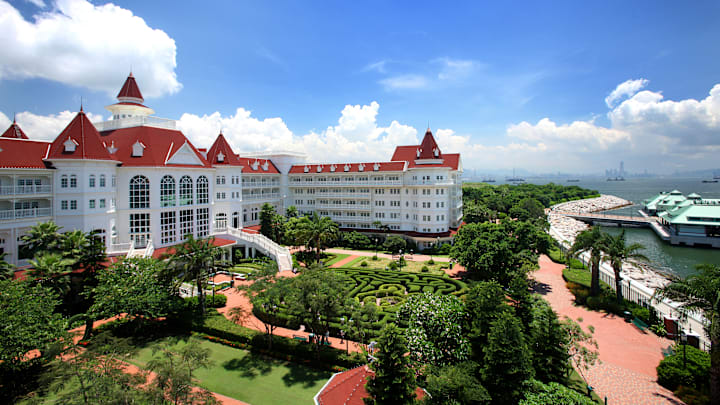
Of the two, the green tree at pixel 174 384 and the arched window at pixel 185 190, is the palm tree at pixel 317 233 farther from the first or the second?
the green tree at pixel 174 384

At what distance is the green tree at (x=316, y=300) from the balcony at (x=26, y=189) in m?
27.9

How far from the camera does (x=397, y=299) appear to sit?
99.0 ft

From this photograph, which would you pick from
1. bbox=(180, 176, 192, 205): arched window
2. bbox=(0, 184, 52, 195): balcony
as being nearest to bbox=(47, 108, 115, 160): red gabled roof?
bbox=(0, 184, 52, 195): balcony

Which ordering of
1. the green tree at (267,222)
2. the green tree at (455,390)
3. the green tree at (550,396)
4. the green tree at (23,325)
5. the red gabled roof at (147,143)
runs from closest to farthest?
the green tree at (455,390), the green tree at (550,396), the green tree at (23,325), the red gabled roof at (147,143), the green tree at (267,222)

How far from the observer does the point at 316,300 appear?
20.2 metres

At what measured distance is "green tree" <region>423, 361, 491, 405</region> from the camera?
47.3 ft

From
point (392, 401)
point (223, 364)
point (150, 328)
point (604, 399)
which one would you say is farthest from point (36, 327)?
point (604, 399)

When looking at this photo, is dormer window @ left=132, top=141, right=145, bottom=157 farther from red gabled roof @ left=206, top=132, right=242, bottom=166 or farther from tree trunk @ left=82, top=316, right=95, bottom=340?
tree trunk @ left=82, top=316, right=95, bottom=340

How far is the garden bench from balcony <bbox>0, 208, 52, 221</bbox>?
174 feet

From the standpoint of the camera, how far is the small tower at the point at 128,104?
1732 inches

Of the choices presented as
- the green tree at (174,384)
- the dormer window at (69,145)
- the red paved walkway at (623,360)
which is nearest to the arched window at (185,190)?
the dormer window at (69,145)

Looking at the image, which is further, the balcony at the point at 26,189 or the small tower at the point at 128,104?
the small tower at the point at 128,104

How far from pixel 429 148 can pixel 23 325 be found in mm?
49551

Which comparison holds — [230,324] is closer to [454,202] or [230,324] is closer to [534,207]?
[454,202]
